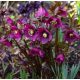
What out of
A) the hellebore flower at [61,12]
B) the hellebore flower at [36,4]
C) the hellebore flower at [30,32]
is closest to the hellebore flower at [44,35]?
the hellebore flower at [30,32]

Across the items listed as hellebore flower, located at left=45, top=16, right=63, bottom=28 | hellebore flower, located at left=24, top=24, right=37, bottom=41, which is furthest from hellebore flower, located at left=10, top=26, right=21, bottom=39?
hellebore flower, located at left=45, top=16, right=63, bottom=28

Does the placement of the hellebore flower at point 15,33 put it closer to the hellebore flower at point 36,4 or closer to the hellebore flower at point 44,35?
the hellebore flower at point 44,35

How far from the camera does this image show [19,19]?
1.86 metres

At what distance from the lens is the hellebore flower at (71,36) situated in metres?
1.77

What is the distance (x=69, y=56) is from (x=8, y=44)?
438 mm

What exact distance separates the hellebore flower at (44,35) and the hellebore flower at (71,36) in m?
0.11

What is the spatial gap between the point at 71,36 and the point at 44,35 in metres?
0.18

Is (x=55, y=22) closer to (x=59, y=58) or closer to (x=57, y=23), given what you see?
(x=57, y=23)

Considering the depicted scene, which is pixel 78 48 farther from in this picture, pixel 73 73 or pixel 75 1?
pixel 75 1

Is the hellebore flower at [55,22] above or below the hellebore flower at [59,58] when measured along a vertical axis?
above

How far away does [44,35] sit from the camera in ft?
5.81

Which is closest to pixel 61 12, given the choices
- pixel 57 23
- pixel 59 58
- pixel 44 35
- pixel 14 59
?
pixel 57 23

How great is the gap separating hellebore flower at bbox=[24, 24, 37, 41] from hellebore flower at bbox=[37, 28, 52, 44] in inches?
1.2

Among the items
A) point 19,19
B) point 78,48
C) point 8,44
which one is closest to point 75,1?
point 78,48
